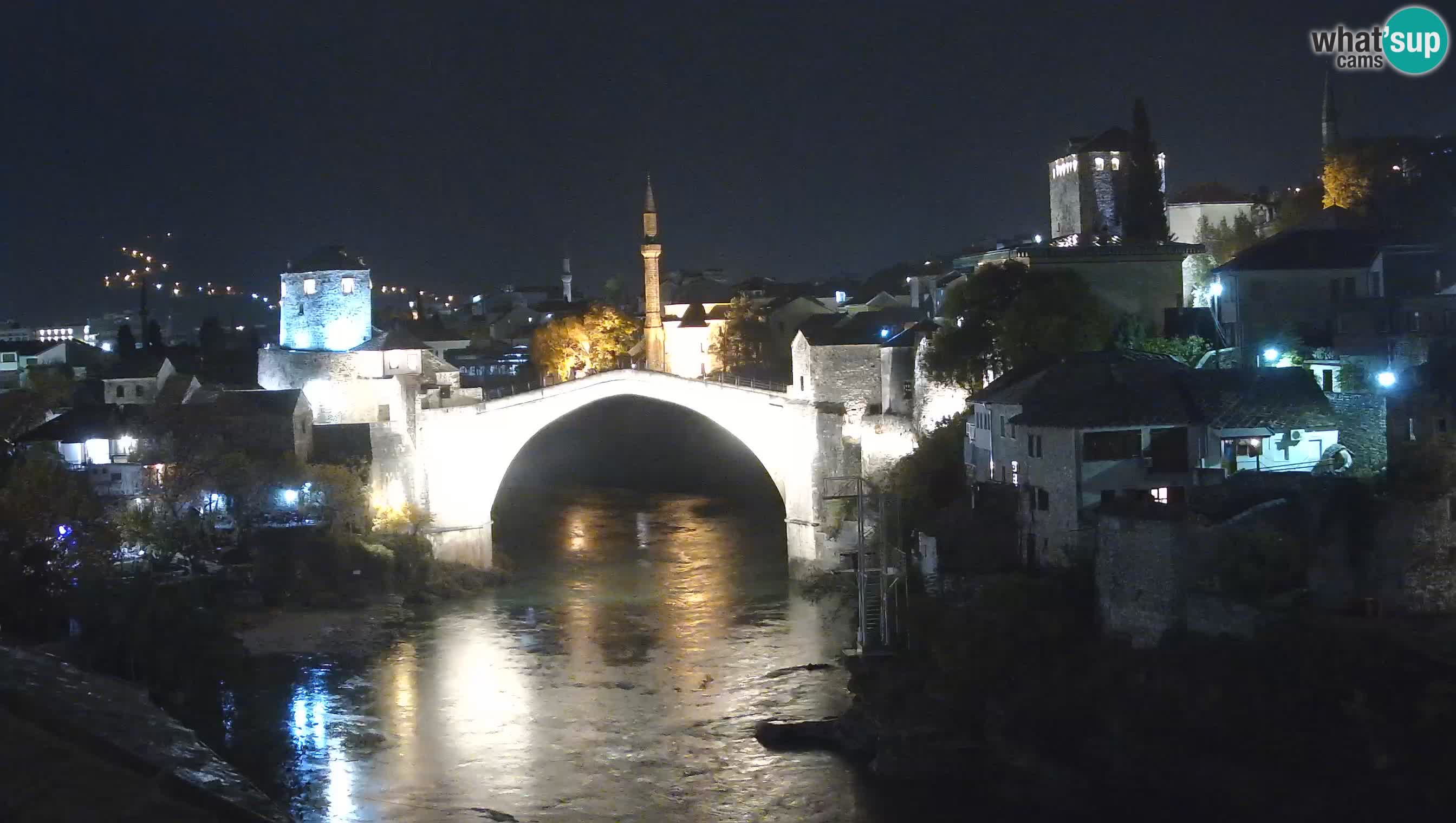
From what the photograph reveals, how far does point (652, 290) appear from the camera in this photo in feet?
117

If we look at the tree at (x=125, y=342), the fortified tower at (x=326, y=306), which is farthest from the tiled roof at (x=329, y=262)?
the tree at (x=125, y=342)

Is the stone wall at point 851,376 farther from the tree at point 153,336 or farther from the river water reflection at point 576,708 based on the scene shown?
the tree at point 153,336

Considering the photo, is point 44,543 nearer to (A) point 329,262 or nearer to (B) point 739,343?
(A) point 329,262

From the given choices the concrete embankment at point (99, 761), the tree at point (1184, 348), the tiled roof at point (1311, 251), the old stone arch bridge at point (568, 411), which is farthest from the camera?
the old stone arch bridge at point (568, 411)

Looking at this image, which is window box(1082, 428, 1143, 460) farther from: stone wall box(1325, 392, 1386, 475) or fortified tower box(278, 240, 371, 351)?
fortified tower box(278, 240, 371, 351)

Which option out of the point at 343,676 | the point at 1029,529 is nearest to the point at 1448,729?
the point at 1029,529

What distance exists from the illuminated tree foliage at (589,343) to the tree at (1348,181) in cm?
1806

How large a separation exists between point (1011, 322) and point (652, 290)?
49.1 ft

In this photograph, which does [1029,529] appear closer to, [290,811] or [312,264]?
[290,811]

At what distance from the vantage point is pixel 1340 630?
14.5 metres

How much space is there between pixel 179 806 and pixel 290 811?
2062 mm

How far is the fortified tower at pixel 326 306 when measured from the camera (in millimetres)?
28250

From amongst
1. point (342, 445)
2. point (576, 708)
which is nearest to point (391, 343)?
point (342, 445)

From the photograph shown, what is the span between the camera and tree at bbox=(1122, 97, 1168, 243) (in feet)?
84.1
